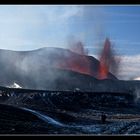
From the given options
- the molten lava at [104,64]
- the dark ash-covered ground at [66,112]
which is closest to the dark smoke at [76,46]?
the molten lava at [104,64]

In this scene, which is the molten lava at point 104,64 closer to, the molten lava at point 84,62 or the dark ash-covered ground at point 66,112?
the molten lava at point 84,62

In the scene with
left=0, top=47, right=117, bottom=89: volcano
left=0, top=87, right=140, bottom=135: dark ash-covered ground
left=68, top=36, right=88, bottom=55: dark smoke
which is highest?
left=68, top=36, right=88, bottom=55: dark smoke

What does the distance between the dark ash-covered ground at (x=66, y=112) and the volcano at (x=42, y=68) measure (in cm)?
10

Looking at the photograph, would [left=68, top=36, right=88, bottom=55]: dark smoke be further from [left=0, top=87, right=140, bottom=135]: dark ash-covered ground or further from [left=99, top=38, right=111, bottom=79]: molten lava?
[left=0, top=87, right=140, bottom=135]: dark ash-covered ground

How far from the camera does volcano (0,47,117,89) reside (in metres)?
4.54

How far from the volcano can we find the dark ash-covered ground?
0.32 feet

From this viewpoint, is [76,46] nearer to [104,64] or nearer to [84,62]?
[84,62]

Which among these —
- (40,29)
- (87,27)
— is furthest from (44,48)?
(87,27)

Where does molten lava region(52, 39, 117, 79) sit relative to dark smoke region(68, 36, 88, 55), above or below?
below

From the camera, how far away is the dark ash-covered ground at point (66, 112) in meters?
4.51

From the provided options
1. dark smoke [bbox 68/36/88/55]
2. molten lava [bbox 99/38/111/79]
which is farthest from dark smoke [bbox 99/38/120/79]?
dark smoke [bbox 68/36/88/55]

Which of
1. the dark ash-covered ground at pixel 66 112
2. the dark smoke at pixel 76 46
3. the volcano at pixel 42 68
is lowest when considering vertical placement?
the dark ash-covered ground at pixel 66 112
